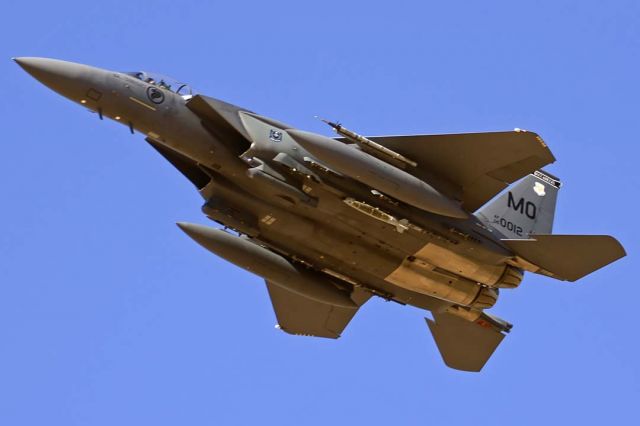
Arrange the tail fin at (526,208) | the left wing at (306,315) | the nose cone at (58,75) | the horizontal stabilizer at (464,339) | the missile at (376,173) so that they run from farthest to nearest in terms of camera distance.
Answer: the left wing at (306,315)
the horizontal stabilizer at (464,339)
the tail fin at (526,208)
the nose cone at (58,75)
the missile at (376,173)

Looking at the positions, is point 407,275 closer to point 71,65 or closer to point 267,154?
point 267,154

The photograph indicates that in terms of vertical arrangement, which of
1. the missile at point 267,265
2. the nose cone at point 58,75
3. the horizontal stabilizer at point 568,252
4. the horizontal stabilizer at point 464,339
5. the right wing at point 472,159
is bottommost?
the missile at point 267,265

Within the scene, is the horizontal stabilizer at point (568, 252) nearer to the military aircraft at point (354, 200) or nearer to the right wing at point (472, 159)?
the military aircraft at point (354, 200)

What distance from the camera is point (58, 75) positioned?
22109 mm

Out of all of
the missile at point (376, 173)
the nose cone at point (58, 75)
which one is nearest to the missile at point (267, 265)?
the missile at point (376, 173)

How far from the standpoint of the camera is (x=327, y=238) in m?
23.9

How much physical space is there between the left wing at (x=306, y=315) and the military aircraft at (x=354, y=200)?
1.72 m

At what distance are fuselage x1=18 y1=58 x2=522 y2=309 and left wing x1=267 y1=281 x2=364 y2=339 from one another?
9.43ft

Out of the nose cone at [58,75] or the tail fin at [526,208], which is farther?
the tail fin at [526,208]

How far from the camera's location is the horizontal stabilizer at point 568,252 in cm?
2378

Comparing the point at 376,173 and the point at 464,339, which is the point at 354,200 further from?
the point at 464,339

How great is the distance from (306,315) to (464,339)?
3.44 m

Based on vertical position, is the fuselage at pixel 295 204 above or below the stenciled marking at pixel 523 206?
below

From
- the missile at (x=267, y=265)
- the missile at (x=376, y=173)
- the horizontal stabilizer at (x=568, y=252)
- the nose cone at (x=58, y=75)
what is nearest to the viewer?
the missile at (x=376, y=173)
